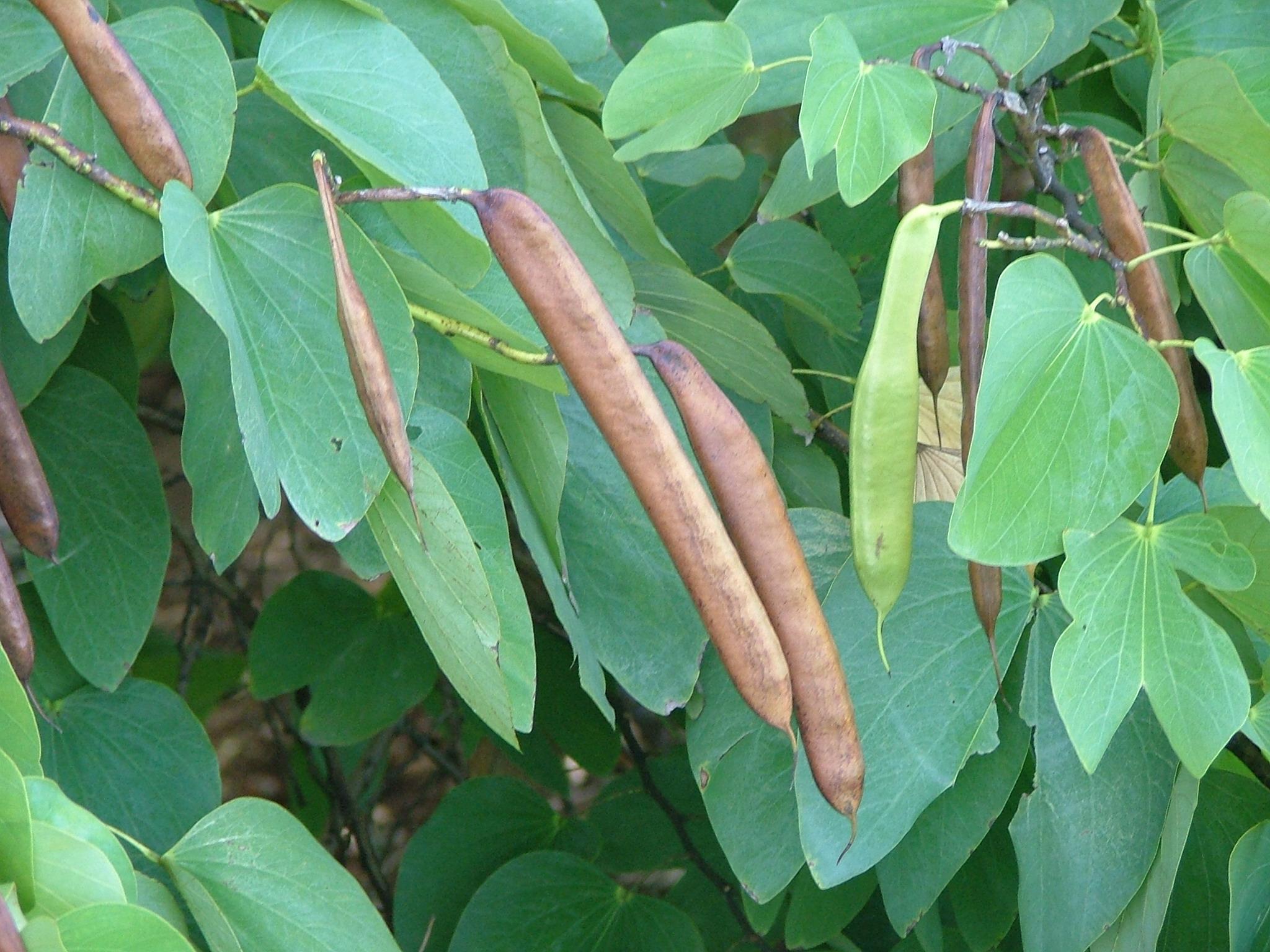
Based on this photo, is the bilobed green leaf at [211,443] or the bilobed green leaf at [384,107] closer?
the bilobed green leaf at [384,107]

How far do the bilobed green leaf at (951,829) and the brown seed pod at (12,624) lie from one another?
1.78 feet

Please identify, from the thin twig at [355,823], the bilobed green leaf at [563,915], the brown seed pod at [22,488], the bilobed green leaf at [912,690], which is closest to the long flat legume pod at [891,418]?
the bilobed green leaf at [912,690]

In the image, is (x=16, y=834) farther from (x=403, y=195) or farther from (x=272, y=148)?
(x=272, y=148)

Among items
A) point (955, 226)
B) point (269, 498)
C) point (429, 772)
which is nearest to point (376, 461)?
point (269, 498)

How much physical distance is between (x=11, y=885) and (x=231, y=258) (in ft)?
1.06

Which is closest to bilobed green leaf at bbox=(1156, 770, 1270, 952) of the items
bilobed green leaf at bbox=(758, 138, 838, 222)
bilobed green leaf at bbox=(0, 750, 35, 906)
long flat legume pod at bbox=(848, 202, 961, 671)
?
long flat legume pod at bbox=(848, 202, 961, 671)

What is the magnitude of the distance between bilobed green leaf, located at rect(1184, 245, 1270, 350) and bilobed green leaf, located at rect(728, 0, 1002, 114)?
8.7 inches

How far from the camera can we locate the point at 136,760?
2.96 feet

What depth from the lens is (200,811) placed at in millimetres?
896

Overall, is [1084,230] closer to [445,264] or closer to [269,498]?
[445,264]

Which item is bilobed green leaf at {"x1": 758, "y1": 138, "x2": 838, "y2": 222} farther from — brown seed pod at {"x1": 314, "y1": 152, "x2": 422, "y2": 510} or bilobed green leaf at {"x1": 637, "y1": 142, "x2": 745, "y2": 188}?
brown seed pod at {"x1": 314, "y1": 152, "x2": 422, "y2": 510}

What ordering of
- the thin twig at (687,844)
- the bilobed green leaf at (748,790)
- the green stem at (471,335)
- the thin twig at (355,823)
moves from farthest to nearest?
the thin twig at (355,823)
the thin twig at (687,844)
the bilobed green leaf at (748,790)
the green stem at (471,335)

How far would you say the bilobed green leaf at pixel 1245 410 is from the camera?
1.89ft

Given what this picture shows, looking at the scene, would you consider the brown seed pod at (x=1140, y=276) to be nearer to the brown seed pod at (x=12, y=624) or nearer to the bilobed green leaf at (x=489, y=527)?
the bilobed green leaf at (x=489, y=527)
